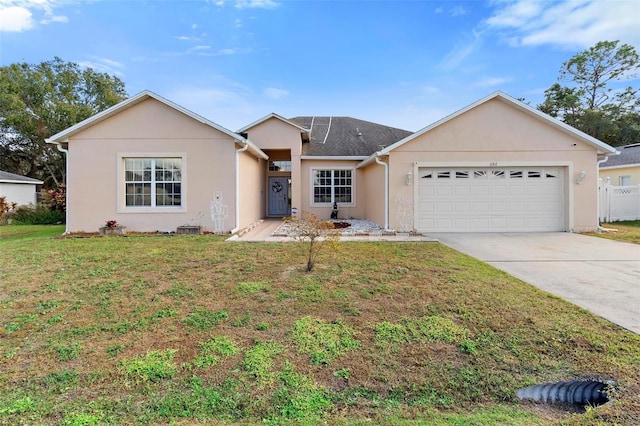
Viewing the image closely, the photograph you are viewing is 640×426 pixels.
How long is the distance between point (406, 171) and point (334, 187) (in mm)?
5405

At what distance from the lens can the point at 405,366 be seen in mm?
3221

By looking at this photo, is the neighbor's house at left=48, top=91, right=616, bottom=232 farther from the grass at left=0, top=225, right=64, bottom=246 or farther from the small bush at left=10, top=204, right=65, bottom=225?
the small bush at left=10, top=204, right=65, bottom=225

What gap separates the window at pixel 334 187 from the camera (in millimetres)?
16328

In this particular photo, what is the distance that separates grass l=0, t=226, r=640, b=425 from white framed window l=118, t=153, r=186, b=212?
560 cm

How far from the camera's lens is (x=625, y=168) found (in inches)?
731

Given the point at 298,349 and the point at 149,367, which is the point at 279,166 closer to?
the point at 298,349

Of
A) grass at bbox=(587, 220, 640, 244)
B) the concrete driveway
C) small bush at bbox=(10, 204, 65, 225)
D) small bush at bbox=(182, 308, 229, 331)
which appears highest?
small bush at bbox=(10, 204, 65, 225)

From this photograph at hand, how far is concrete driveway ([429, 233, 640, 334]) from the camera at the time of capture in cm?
468

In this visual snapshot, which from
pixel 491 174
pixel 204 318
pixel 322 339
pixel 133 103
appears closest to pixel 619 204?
pixel 491 174

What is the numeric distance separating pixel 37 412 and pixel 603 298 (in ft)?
23.1

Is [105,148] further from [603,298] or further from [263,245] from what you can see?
[603,298]

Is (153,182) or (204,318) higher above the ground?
(153,182)

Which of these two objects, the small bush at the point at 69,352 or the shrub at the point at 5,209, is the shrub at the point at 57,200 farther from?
the small bush at the point at 69,352

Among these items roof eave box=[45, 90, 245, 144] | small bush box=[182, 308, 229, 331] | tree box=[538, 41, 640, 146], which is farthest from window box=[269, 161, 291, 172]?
tree box=[538, 41, 640, 146]
